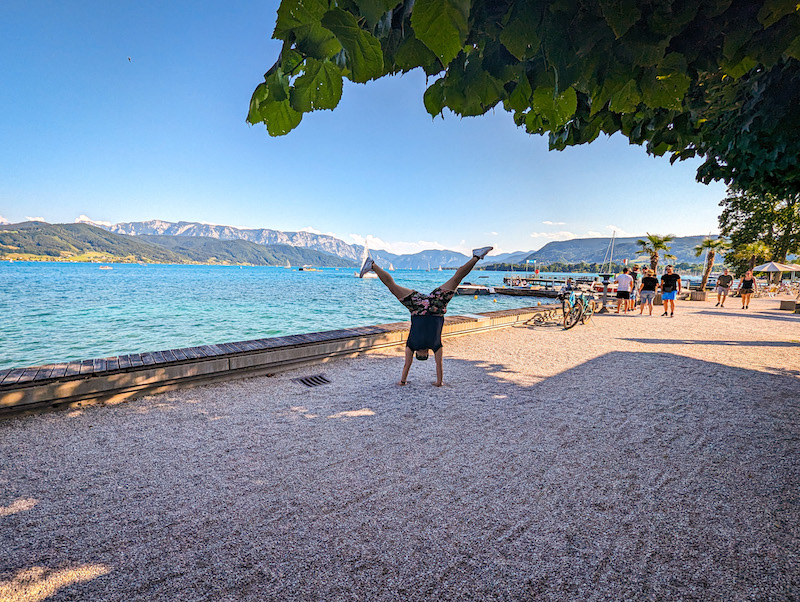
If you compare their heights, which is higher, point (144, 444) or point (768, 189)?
point (768, 189)

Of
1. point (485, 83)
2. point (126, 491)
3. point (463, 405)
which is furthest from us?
point (463, 405)

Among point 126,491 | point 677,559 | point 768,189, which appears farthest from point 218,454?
point 768,189

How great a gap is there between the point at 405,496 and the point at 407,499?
39 mm

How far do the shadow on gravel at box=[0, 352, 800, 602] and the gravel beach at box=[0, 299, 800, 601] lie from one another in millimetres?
16

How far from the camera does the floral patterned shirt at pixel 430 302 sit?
512cm

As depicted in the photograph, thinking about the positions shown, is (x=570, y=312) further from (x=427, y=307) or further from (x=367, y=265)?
(x=367, y=265)

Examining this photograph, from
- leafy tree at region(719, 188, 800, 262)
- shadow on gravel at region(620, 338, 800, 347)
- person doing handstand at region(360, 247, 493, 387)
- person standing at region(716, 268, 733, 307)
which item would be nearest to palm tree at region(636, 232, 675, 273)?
leafy tree at region(719, 188, 800, 262)

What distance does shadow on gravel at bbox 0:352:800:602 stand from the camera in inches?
80.0

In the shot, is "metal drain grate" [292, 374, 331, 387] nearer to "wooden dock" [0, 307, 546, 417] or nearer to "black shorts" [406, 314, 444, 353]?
"wooden dock" [0, 307, 546, 417]

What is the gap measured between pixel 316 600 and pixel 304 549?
38 centimetres

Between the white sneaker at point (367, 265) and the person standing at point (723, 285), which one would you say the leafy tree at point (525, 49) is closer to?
the white sneaker at point (367, 265)

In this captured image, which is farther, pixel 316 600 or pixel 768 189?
pixel 768 189

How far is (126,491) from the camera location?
2.82m

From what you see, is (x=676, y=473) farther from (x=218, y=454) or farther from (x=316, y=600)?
(x=218, y=454)
